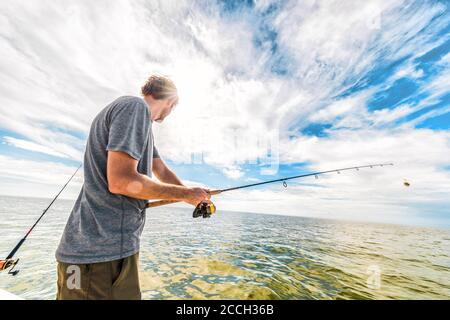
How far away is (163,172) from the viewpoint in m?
3.06

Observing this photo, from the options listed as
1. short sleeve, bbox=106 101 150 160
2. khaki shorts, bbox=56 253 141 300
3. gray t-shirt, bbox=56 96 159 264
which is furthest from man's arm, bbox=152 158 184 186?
khaki shorts, bbox=56 253 141 300

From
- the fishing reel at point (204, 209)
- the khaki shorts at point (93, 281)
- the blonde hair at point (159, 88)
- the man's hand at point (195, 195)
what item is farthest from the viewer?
the fishing reel at point (204, 209)

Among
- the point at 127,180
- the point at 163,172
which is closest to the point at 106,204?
the point at 127,180

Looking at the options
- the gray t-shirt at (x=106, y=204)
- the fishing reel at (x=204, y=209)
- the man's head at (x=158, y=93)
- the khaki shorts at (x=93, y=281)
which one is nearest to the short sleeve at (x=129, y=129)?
the gray t-shirt at (x=106, y=204)

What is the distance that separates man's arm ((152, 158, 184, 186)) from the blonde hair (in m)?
1.00

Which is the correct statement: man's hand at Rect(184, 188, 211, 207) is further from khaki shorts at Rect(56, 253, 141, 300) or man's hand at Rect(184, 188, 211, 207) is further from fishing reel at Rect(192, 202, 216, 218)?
khaki shorts at Rect(56, 253, 141, 300)

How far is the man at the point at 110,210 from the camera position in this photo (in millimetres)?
1665

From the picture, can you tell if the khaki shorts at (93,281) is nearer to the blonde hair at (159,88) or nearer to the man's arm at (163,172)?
the man's arm at (163,172)

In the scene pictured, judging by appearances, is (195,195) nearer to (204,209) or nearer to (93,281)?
(204,209)

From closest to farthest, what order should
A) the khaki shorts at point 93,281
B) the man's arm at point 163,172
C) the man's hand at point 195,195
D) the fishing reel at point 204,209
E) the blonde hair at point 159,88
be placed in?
the khaki shorts at point 93,281
the man's hand at point 195,195
the blonde hair at point 159,88
the fishing reel at point 204,209
the man's arm at point 163,172

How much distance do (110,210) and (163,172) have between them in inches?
51.6
